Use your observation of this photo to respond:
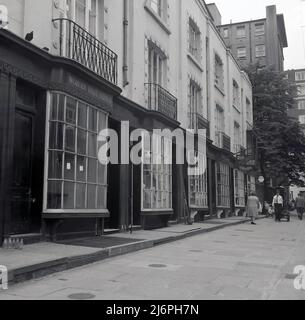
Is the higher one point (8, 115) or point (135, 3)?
point (135, 3)

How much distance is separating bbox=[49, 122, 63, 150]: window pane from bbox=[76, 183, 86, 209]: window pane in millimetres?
1140

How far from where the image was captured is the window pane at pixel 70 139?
34.3ft

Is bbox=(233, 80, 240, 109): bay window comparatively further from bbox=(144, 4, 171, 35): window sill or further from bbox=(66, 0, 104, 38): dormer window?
bbox=(66, 0, 104, 38): dormer window

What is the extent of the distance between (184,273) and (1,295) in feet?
10.7

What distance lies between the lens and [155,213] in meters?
15.3

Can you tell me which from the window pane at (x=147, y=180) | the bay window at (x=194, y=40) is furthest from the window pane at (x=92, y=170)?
the bay window at (x=194, y=40)

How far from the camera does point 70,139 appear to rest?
10.6m

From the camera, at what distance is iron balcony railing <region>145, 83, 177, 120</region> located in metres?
16.0

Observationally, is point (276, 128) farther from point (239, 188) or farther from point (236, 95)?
point (239, 188)

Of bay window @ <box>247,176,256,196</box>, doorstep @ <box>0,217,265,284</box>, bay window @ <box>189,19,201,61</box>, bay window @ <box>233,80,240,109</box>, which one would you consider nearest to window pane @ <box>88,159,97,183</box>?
doorstep @ <box>0,217,265,284</box>

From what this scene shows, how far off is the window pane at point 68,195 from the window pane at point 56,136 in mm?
868

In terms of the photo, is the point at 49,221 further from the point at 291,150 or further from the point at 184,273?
the point at 291,150

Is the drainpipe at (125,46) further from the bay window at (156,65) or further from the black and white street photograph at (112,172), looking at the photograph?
the bay window at (156,65)

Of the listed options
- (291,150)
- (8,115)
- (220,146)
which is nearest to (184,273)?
(8,115)
